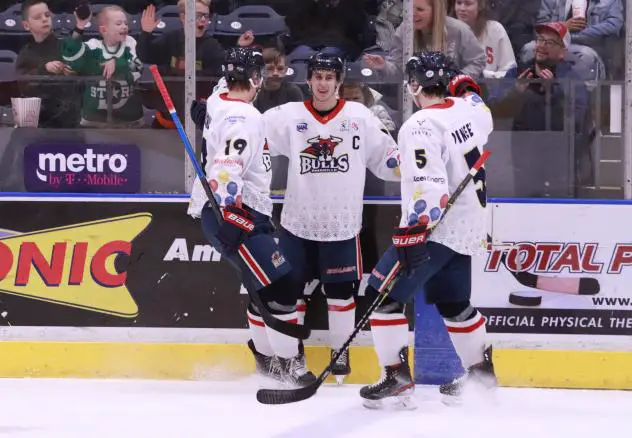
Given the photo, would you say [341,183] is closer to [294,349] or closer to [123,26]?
[294,349]

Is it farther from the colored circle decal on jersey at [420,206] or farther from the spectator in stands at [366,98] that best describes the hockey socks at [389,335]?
the spectator in stands at [366,98]

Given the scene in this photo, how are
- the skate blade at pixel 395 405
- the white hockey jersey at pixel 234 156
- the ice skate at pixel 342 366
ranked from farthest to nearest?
1. the ice skate at pixel 342 366
2. the skate blade at pixel 395 405
3. the white hockey jersey at pixel 234 156

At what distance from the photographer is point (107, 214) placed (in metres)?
4.54

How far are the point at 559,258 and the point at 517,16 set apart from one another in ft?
3.30

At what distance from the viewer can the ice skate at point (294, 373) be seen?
14.0 feet

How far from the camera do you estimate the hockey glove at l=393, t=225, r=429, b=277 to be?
3.77 m

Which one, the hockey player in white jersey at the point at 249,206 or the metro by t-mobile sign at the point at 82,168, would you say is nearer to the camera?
the hockey player in white jersey at the point at 249,206

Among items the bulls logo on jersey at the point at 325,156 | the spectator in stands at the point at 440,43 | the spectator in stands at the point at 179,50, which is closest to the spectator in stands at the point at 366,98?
the spectator in stands at the point at 440,43

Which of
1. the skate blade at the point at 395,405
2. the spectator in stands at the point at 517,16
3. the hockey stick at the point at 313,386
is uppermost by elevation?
the spectator in stands at the point at 517,16

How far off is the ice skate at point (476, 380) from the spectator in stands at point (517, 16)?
1.32m

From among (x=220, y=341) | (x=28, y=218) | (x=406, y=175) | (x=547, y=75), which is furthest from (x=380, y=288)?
(x=28, y=218)

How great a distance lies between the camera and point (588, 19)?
14.6 ft

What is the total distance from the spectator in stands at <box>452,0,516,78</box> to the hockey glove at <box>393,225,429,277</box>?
3.41 feet

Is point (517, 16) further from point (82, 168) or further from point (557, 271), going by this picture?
point (82, 168)
